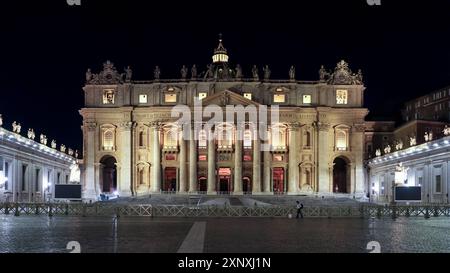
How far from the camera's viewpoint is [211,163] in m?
108

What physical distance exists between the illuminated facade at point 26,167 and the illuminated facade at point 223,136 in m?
8.33

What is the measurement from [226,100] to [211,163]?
10.8 metres

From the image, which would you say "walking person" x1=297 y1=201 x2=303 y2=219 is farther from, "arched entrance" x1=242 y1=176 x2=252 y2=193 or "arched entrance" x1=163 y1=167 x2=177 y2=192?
"arched entrance" x1=163 y1=167 x2=177 y2=192

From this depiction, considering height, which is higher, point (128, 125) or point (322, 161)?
point (128, 125)

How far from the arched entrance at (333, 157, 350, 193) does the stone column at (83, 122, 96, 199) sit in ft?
139

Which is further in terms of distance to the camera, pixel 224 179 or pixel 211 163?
pixel 224 179

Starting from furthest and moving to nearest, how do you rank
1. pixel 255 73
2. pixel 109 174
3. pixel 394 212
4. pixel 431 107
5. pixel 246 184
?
pixel 109 174 < pixel 431 107 < pixel 246 184 < pixel 255 73 < pixel 394 212

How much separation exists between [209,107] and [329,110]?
20.5 m

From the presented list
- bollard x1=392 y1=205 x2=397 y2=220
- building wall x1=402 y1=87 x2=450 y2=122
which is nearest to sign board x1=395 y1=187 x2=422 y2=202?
bollard x1=392 y1=205 x2=397 y2=220

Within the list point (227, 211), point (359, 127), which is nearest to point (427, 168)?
point (359, 127)

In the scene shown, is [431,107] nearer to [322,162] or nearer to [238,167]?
[322,162]

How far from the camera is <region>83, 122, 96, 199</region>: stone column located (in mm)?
111000
